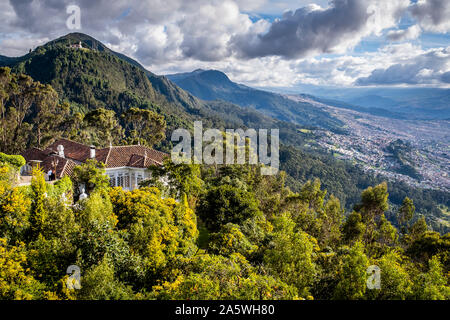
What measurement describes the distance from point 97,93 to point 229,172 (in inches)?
5406

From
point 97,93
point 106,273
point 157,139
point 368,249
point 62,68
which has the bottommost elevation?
point 368,249

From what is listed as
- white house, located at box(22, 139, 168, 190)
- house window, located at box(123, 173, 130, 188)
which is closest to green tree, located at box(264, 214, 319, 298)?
white house, located at box(22, 139, 168, 190)

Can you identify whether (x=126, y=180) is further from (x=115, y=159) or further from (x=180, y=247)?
(x=180, y=247)

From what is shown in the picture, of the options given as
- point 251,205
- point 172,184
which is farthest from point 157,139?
point 251,205

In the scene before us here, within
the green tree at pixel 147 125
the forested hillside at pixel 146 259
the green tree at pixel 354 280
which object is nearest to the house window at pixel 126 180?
the forested hillside at pixel 146 259

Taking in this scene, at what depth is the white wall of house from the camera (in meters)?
29.7

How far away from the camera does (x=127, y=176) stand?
30.8m

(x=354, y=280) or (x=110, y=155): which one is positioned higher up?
(x=110, y=155)

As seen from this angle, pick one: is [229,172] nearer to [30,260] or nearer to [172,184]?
[172,184]
